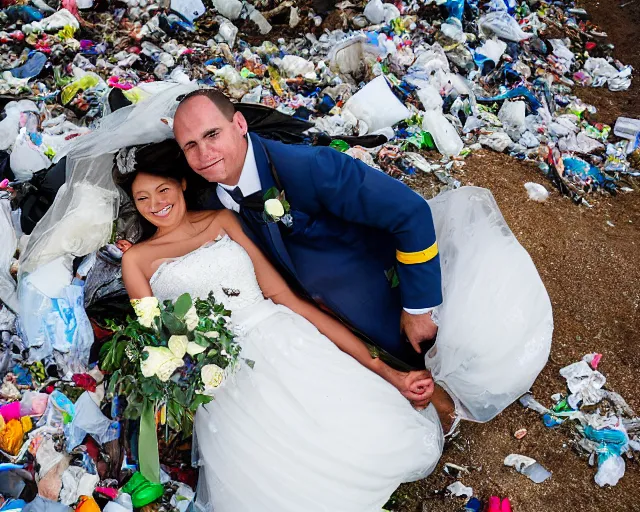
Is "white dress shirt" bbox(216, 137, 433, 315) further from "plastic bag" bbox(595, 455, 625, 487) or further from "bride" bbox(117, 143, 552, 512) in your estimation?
"plastic bag" bbox(595, 455, 625, 487)

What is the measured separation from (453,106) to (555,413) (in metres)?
2.85

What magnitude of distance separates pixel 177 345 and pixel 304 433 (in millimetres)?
580

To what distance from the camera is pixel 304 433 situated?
2254mm

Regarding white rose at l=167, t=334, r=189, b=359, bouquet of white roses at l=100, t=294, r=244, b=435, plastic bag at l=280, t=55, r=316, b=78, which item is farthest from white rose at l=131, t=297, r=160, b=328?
plastic bag at l=280, t=55, r=316, b=78

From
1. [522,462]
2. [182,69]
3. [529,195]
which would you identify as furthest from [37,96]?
[522,462]

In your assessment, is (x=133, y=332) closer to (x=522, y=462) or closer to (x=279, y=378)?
(x=279, y=378)

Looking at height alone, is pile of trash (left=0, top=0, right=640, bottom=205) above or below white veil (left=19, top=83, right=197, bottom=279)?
below

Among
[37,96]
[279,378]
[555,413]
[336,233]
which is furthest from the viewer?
[37,96]

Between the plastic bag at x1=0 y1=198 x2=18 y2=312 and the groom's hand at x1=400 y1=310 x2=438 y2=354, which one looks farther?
the plastic bag at x1=0 y1=198 x2=18 y2=312

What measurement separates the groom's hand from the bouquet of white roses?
77 cm

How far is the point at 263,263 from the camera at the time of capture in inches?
108

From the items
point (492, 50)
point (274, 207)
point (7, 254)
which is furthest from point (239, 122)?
point (492, 50)

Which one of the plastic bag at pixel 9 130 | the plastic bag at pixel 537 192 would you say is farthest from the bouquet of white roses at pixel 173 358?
the plastic bag at pixel 537 192

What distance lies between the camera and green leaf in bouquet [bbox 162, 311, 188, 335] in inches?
85.0
